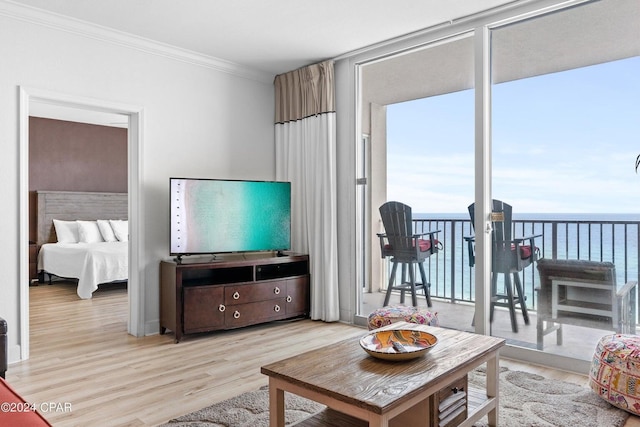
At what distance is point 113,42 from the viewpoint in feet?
12.5

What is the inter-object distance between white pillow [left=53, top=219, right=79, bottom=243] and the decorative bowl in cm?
630

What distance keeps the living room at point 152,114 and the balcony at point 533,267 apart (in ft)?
3.00

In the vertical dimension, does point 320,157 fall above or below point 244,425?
above

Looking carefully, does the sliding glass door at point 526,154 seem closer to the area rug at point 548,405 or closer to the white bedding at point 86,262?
the area rug at point 548,405

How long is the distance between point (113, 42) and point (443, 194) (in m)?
2.95

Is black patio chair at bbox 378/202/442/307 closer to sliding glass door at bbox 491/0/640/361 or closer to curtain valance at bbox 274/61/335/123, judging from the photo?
sliding glass door at bbox 491/0/640/361

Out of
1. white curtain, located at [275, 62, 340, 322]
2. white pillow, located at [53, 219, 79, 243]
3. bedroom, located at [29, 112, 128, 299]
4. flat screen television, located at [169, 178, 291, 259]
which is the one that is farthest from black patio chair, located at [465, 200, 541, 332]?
white pillow, located at [53, 219, 79, 243]

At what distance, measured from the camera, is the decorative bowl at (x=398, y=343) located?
1.89 m

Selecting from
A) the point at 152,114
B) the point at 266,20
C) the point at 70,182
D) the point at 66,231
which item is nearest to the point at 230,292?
the point at 152,114

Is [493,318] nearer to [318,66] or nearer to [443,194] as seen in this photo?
[443,194]

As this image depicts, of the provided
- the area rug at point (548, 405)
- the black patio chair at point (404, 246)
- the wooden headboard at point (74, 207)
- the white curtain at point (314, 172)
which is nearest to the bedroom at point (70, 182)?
the wooden headboard at point (74, 207)

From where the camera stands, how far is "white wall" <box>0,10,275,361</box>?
3.30 m

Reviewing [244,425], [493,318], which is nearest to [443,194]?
[493,318]

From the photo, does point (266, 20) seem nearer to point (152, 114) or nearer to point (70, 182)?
point (152, 114)
